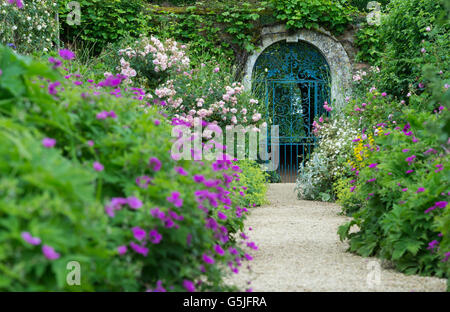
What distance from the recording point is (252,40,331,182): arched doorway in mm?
10836

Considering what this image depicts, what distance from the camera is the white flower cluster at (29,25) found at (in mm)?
6724

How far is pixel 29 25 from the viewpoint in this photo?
7.28 meters

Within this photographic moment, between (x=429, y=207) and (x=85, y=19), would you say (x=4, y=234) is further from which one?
(x=85, y=19)

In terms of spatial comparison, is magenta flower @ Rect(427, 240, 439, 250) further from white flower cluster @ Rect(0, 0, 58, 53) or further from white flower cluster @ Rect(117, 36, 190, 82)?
white flower cluster @ Rect(0, 0, 58, 53)

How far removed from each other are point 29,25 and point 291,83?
5.51 m

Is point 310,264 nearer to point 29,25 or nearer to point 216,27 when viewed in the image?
point 29,25

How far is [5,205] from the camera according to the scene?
138 cm

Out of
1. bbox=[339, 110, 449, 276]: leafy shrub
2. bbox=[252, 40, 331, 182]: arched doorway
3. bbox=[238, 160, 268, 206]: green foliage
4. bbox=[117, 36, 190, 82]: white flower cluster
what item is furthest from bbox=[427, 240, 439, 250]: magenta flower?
bbox=[252, 40, 331, 182]: arched doorway

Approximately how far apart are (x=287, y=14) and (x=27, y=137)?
947cm

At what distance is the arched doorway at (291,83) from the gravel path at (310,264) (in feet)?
16.2

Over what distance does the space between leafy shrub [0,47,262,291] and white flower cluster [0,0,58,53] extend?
4.89 m

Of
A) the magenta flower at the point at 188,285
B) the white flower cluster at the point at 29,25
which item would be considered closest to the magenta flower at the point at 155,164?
the magenta flower at the point at 188,285

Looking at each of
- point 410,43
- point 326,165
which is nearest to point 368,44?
point 410,43
